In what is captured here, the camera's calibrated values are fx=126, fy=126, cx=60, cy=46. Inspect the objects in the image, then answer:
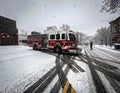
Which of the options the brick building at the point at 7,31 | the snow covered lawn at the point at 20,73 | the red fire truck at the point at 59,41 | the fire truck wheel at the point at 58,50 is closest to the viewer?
the snow covered lawn at the point at 20,73

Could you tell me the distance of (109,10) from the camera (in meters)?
18.3

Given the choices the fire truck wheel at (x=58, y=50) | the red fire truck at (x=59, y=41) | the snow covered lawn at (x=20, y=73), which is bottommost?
the snow covered lawn at (x=20, y=73)

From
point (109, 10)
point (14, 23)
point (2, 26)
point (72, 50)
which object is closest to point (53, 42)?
point (72, 50)

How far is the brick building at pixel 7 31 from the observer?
151 ft

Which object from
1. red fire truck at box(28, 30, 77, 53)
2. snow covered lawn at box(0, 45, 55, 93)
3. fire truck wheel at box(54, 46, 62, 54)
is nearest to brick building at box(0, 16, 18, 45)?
red fire truck at box(28, 30, 77, 53)

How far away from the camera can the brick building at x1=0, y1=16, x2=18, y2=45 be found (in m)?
46.1

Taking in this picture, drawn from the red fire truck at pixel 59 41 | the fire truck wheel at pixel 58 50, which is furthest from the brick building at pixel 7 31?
the fire truck wheel at pixel 58 50

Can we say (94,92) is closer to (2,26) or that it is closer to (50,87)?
(50,87)

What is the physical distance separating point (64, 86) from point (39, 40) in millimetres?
16039

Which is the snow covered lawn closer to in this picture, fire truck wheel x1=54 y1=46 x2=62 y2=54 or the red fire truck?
the red fire truck

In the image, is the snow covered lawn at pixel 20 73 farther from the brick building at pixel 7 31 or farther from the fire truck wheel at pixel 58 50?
the brick building at pixel 7 31

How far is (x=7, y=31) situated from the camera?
1916 inches

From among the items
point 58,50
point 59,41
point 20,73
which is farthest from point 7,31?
point 20,73

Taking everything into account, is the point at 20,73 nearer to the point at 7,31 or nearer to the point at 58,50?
the point at 58,50
